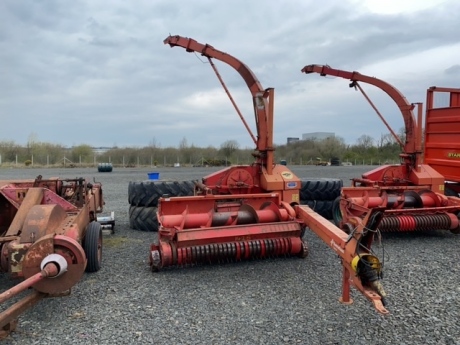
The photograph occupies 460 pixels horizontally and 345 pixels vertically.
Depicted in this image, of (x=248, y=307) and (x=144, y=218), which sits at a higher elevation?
(x=144, y=218)

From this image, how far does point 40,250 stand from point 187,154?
39399mm

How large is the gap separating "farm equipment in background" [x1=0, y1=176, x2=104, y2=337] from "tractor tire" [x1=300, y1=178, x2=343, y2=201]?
4.99 m

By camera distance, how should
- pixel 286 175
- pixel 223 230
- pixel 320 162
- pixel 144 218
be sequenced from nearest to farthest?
pixel 223 230 < pixel 286 175 < pixel 144 218 < pixel 320 162

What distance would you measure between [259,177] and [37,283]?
466cm

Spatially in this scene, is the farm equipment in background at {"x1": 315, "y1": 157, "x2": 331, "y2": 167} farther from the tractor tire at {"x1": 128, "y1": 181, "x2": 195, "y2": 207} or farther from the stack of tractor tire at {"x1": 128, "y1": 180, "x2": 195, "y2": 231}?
the stack of tractor tire at {"x1": 128, "y1": 180, "x2": 195, "y2": 231}

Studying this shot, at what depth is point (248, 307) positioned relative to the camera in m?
3.72

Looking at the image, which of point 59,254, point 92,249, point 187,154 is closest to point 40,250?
point 59,254

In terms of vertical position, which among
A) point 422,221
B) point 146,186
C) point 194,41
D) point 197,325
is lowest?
point 197,325

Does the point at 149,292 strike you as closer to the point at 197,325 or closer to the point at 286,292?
the point at 197,325

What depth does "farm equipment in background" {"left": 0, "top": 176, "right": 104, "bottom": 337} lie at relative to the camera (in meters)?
3.10

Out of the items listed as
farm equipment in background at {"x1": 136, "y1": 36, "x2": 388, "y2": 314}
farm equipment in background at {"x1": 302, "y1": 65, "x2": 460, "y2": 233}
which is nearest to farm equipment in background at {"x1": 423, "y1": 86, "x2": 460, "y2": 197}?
farm equipment in background at {"x1": 302, "y1": 65, "x2": 460, "y2": 233}

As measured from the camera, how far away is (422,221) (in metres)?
6.43

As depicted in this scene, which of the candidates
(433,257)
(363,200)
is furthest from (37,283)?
(363,200)

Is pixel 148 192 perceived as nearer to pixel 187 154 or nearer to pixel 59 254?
pixel 59 254
